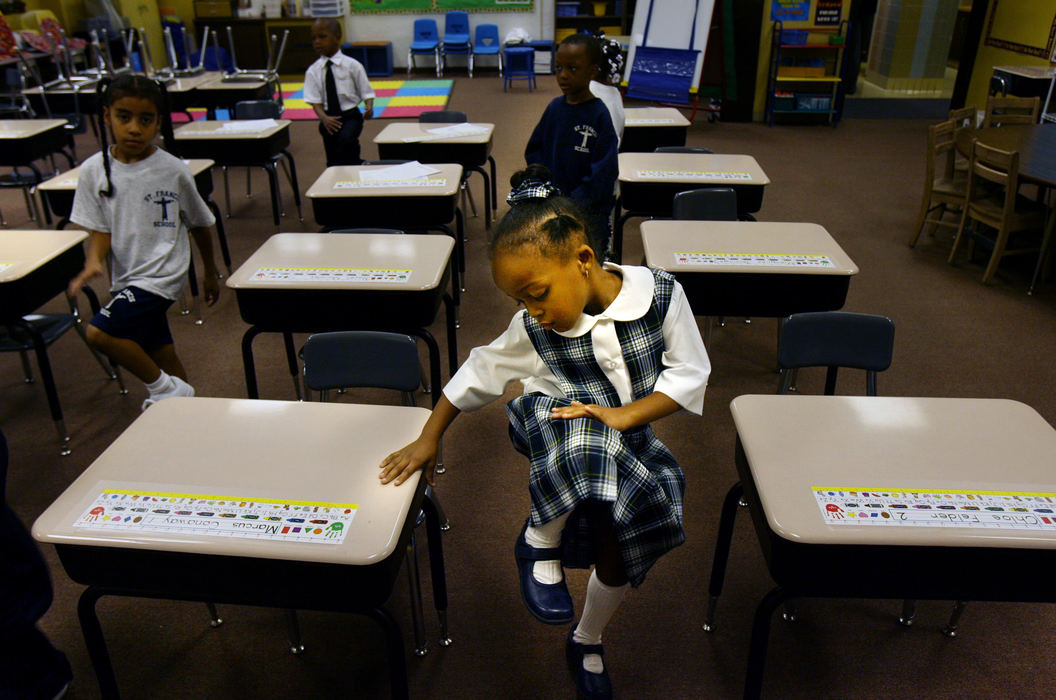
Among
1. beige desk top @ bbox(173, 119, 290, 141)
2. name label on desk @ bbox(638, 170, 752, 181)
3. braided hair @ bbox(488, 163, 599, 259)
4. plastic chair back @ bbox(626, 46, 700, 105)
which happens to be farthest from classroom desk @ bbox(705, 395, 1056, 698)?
plastic chair back @ bbox(626, 46, 700, 105)

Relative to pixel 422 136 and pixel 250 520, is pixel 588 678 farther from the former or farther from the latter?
pixel 422 136

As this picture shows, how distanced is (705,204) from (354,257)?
159 centimetres

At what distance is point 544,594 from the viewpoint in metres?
1.59

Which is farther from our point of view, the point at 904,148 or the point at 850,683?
the point at 904,148

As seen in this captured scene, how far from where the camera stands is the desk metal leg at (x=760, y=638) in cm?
144

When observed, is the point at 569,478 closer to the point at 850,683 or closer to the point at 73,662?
the point at 850,683

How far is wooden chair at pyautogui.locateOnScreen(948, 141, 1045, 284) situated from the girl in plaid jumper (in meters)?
3.51

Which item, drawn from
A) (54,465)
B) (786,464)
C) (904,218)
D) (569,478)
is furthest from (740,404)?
(904,218)

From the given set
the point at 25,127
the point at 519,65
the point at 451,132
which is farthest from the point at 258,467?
→ the point at 519,65

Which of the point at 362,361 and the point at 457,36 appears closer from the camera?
the point at 362,361

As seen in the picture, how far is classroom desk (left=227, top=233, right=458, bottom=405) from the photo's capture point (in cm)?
242

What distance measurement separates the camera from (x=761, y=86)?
8305 mm

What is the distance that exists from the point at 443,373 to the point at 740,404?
1794 mm

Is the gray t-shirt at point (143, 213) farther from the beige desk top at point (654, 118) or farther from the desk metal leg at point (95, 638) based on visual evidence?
the beige desk top at point (654, 118)
